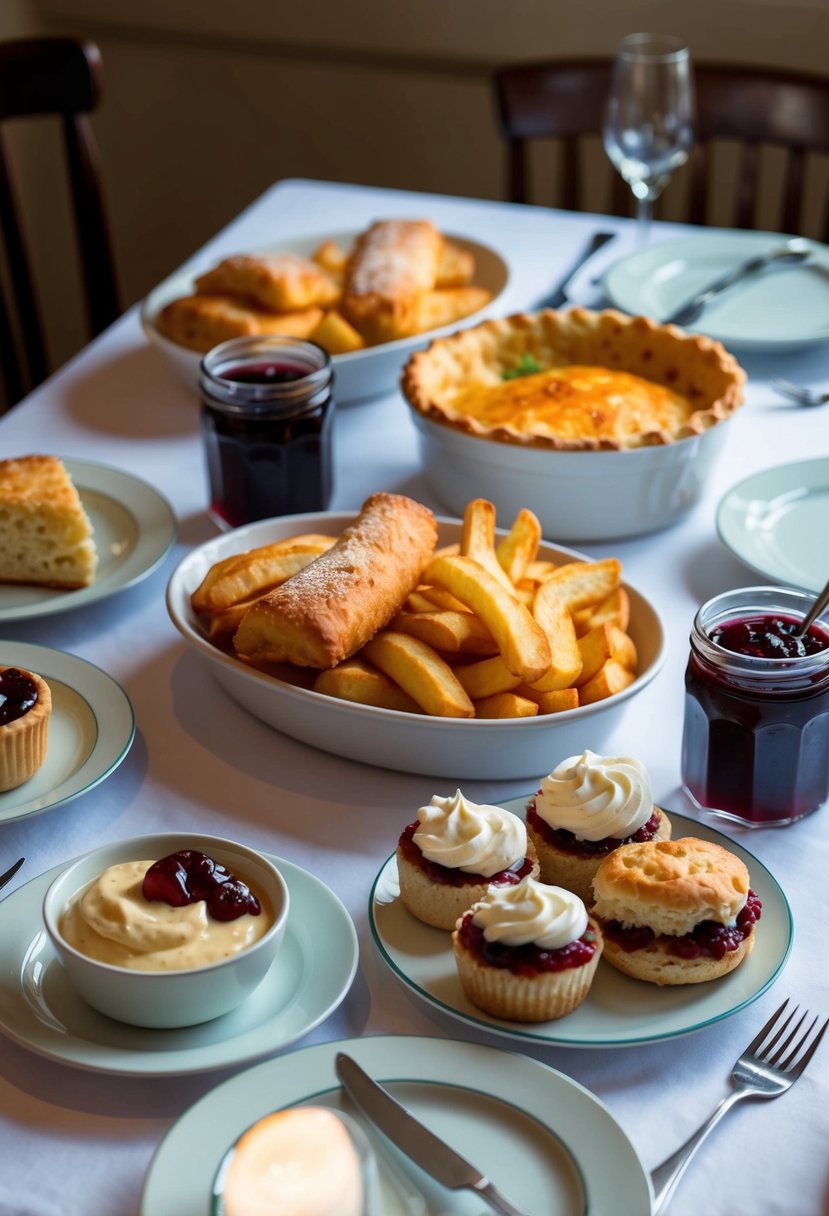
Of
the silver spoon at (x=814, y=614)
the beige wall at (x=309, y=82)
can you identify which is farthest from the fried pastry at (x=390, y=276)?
the beige wall at (x=309, y=82)

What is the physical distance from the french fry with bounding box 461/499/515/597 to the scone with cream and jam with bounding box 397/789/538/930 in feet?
1.46

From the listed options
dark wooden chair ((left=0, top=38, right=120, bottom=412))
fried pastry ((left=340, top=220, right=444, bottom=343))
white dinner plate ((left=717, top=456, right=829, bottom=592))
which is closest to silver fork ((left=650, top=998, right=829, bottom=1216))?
white dinner plate ((left=717, top=456, right=829, bottom=592))

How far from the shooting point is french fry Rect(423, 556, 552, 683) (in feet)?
4.86

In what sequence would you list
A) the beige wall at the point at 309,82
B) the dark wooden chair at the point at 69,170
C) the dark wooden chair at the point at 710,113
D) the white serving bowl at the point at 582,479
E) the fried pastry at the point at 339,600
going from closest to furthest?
1. the fried pastry at the point at 339,600
2. the white serving bowl at the point at 582,479
3. the dark wooden chair at the point at 69,170
4. the dark wooden chair at the point at 710,113
5. the beige wall at the point at 309,82

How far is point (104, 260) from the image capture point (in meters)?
3.46

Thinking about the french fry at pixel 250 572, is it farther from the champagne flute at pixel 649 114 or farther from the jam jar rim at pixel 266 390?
the champagne flute at pixel 649 114

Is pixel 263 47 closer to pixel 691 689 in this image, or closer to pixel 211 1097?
pixel 691 689

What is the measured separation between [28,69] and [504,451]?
194 centimetres

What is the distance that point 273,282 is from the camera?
8.00 ft

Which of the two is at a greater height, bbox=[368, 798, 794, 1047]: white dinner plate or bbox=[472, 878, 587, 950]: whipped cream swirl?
bbox=[472, 878, 587, 950]: whipped cream swirl

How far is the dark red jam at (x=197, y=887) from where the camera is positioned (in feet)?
3.93

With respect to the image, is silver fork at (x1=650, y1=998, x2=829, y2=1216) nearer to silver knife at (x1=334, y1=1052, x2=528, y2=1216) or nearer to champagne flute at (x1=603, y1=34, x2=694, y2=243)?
silver knife at (x1=334, y1=1052, x2=528, y2=1216)

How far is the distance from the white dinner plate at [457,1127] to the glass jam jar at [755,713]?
46cm

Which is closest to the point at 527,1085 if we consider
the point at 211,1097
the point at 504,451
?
the point at 211,1097
